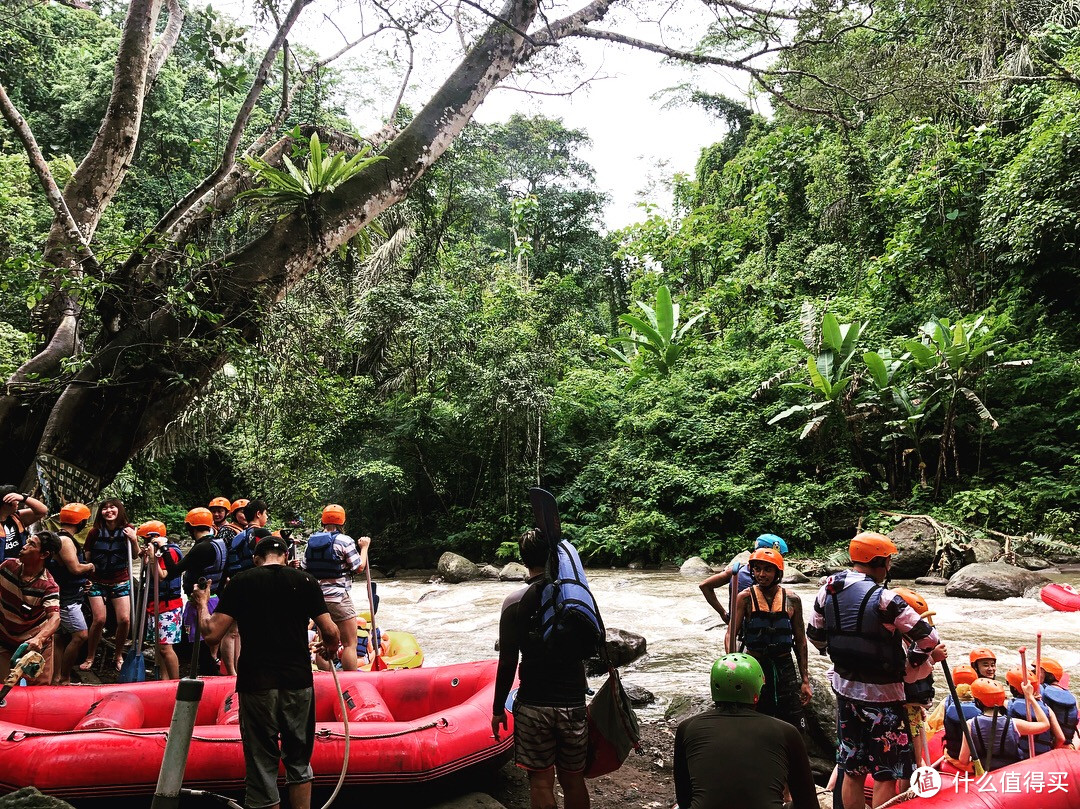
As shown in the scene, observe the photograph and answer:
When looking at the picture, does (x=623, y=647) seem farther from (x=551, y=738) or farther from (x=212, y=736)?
(x=551, y=738)

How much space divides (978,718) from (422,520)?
15710 millimetres

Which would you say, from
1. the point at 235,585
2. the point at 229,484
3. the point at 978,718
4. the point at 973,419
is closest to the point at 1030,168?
the point at 973,419

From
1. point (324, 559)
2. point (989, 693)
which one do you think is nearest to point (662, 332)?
point (324, 559)

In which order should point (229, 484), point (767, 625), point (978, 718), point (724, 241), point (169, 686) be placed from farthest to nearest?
point (724, 241) → point (229, 484) → point (169, 686) → point (767, 625) → point (978, 718)

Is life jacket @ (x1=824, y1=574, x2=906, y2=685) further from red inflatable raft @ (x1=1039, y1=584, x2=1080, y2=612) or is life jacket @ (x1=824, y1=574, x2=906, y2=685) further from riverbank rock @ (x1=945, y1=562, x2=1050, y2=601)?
riverbank rock @ (x1=945, y1=562, x2=1050, y2=601)

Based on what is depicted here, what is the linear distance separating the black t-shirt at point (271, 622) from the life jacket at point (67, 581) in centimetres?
261

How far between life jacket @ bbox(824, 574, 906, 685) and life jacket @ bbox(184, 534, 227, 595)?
4.03 meters

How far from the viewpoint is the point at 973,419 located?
13.3 meters

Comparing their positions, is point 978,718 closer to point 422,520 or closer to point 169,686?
point 169,686

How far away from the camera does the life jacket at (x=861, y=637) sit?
3.11 meters

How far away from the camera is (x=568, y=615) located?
2.84 metres

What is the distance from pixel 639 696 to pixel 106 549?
14.6ft

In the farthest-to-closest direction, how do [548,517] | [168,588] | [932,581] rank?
[932,581], [168,588], [548,517]

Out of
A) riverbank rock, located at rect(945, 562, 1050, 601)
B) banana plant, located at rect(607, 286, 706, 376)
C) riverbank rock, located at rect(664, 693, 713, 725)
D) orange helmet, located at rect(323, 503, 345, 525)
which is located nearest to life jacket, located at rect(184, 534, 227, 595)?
orange helmet, located at rect(323, 503, 345, 525)
